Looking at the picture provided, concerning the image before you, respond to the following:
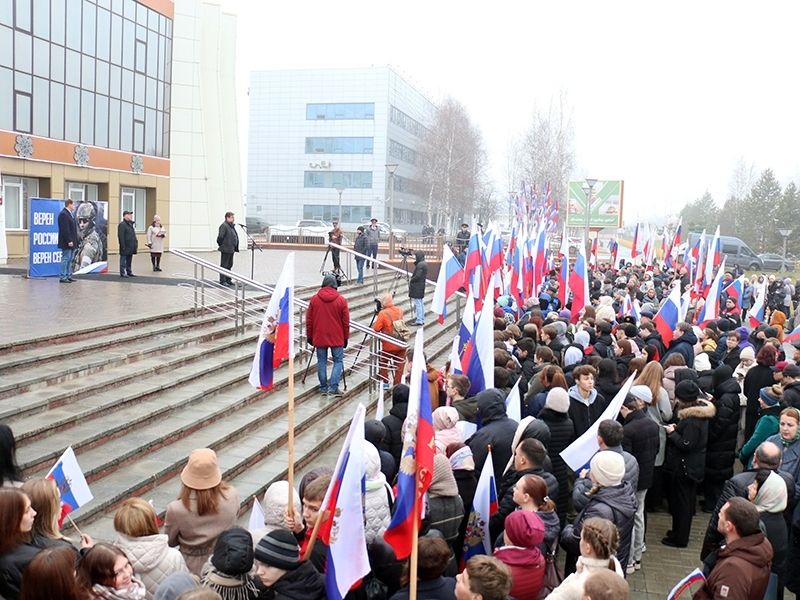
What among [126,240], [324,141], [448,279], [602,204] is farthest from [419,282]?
[324,141]

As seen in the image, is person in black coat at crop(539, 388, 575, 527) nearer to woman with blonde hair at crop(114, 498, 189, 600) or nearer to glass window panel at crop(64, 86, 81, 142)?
woman with blonde hair at crop(114, 498, 189, 600)

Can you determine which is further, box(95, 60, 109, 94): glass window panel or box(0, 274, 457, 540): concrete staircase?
box(95, 60, 109, 94): glass window panel

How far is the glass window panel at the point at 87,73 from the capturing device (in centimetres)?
2842

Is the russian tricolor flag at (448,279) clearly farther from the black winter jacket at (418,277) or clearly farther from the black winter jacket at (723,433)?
the black winter jacket at (723,433)

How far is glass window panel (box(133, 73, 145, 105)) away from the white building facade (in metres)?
41.8

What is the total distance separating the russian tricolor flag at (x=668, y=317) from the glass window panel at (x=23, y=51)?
22.9 metres

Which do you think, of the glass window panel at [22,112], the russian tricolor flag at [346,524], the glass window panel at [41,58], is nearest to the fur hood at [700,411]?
the russian tricolor flag at [346,524]

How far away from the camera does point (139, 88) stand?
1254 inches

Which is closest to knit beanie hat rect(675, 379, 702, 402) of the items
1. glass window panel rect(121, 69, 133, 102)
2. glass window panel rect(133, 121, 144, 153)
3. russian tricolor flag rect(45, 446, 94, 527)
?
russian tricolor flag rect(45, 446, 94, 527)

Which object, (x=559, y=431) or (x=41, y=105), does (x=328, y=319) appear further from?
(x=41, y=105)

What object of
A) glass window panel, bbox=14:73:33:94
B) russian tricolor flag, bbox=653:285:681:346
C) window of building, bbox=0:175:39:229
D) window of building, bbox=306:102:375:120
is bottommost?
russian tricolor flag, bbox=653:285:681:346

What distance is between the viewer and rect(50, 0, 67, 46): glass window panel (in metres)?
26.6

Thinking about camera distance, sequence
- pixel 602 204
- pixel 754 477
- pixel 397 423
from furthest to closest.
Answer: pixel 602 204 → pixel 397 423 → pixel 754 477

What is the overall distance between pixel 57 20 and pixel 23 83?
315cm
